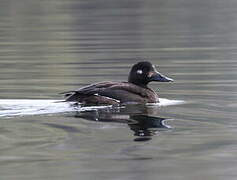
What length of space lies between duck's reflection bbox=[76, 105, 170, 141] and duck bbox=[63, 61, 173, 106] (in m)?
0.26

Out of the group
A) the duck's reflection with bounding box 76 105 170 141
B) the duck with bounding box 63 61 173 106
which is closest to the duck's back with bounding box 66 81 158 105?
the duck with bounding box 63 61 173 106

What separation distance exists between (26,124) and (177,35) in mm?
20501

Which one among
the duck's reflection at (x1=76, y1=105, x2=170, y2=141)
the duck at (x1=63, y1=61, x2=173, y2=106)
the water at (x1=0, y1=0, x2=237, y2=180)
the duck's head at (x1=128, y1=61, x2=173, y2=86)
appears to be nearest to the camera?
the water at (x1=0, y1=0, x2=237, y2=180)

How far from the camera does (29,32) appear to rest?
121 ft

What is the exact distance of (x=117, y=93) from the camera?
15.2 m

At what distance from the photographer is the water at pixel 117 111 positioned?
400 inches

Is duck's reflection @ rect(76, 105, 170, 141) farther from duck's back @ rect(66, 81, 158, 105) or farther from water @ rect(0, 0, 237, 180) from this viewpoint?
duck's back @ rect(66, 81, 158, 105)

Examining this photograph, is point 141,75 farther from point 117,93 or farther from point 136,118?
point 136,118

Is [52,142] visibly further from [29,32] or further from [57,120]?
[29,32]

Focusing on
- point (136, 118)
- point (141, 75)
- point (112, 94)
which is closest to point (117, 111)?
point (112, 94)

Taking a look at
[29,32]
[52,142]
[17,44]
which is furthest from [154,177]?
[29,32]

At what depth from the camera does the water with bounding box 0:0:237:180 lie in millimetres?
10148

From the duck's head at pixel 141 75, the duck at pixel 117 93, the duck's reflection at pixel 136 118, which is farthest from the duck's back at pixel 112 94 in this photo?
the duck's head at pixel 141 75

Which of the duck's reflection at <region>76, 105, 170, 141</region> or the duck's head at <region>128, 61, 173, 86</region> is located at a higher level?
the duck's head at <region>128, 61, 173, 86</region>
